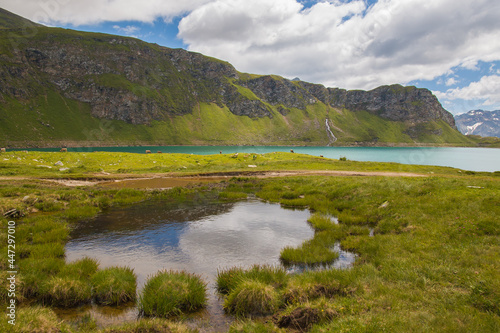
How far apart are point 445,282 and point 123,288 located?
13193 millimetres

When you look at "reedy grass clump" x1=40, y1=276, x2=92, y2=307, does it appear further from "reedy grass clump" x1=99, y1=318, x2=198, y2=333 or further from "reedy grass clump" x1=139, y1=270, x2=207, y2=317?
"reedy grass clump" x1=99, y1=318, x2=198, y2=333

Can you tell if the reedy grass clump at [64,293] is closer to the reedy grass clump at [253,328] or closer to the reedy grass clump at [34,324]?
the reedy grass clump at [34,324]

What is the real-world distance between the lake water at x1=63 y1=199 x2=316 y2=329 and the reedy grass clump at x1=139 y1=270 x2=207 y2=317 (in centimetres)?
54

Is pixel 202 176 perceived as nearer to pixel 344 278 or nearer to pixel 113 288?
pixel 113 288

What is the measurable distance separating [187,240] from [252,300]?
8.80 meters

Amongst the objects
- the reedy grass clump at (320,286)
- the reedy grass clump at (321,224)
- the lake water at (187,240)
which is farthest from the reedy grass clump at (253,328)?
the reedy grass clump at (321,224)

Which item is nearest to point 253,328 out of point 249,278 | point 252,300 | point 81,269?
point 252,300

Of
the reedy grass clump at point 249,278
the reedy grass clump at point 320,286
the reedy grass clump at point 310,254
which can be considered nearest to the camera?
the reedy grass clump at point 320,286

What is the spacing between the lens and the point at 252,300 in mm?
9703

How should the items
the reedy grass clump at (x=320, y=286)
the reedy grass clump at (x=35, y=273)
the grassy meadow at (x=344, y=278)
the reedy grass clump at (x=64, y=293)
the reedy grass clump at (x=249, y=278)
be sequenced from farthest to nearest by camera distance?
the reedy grass clump at (x=249, y=278), the reedy grass clump at (x=35, y=273), the reedy grass clump at (x=320, y=286), the reedy grass clump at (x=64, y=293), the grassy meadow at (x=344, y=278)

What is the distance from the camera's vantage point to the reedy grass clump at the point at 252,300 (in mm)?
9516

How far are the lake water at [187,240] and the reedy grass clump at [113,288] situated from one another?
1.52 ft

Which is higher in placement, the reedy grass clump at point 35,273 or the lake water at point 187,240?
the reedy grass clump at point 35,273

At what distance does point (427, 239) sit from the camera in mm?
14266
